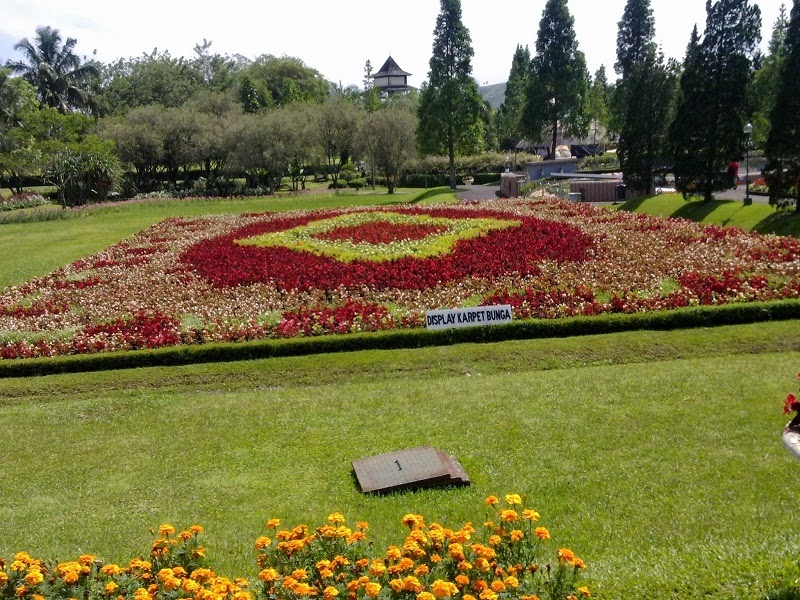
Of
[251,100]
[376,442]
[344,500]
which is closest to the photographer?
[344,500]

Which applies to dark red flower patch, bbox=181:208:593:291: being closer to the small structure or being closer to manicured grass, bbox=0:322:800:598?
manicured grass, bbox=0:322:800:598

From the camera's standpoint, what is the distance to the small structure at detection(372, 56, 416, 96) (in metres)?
108

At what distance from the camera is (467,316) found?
1025cm

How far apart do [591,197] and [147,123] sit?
108 feet


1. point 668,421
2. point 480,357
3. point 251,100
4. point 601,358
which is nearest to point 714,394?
point 668,421

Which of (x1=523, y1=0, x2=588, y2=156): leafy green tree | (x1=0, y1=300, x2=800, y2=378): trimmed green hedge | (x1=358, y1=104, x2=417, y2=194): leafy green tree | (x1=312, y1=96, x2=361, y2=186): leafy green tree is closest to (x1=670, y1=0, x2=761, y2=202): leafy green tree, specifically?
(x1=0, y1=300, x2=800, y2=378): trimmed green hedge

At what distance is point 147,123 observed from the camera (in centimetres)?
4675

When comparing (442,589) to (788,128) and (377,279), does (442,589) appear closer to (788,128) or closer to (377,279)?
(377,279)

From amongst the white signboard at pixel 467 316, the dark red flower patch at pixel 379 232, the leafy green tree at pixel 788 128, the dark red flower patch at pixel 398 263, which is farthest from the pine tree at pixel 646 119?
the white signboard at pixel 467 316

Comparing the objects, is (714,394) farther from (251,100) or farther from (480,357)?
(251,100)

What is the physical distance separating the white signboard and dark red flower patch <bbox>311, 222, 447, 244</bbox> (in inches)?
279

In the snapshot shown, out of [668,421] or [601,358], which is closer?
[668,421]

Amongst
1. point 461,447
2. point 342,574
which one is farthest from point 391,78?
point 342,574

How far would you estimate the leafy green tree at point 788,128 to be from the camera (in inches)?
703
